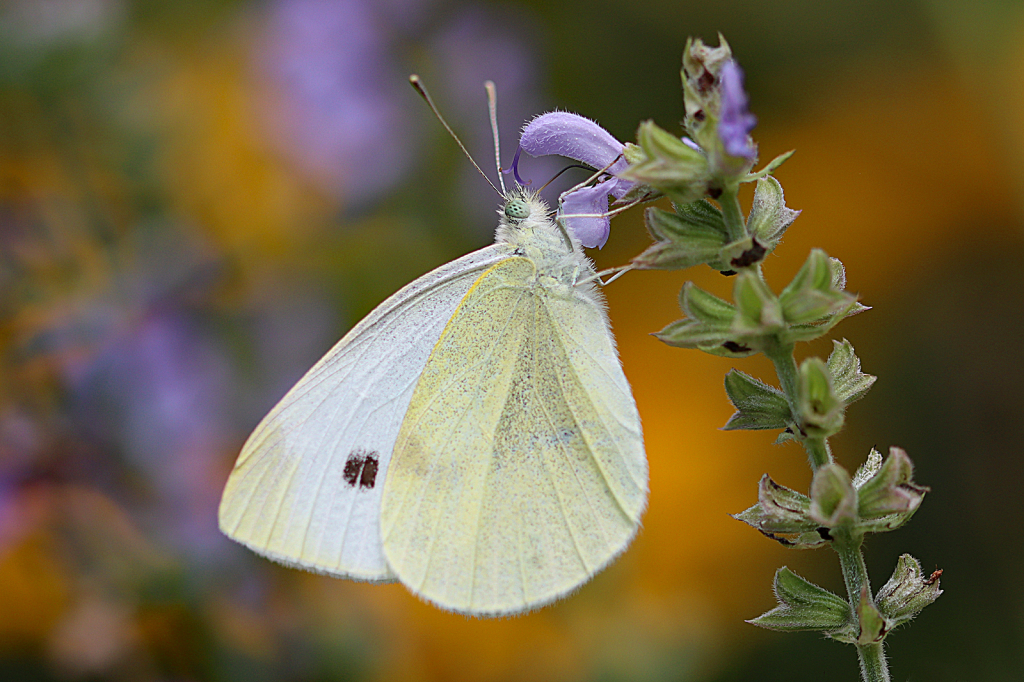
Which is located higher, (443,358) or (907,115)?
(907,115)

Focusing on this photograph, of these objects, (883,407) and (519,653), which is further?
(883,407)

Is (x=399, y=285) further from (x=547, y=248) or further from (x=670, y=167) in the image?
(x=670, y=167)

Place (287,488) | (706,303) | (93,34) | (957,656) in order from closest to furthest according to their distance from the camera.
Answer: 1. (706,303)
2. (287,488)
3. (93,34)
4. (957,656)

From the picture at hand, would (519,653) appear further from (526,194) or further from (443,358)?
(526,194)

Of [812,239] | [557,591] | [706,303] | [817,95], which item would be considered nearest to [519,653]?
[557,591]

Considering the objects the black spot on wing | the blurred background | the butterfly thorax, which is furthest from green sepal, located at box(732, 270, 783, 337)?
the blurred background

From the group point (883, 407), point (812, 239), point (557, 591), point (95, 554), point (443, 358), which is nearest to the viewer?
point (557, 591)

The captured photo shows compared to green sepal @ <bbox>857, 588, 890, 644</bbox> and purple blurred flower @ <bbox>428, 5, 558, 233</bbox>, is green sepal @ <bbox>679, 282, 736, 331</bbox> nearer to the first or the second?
green sepal @ <bbox>857, 588, 890, 644</bbox>
